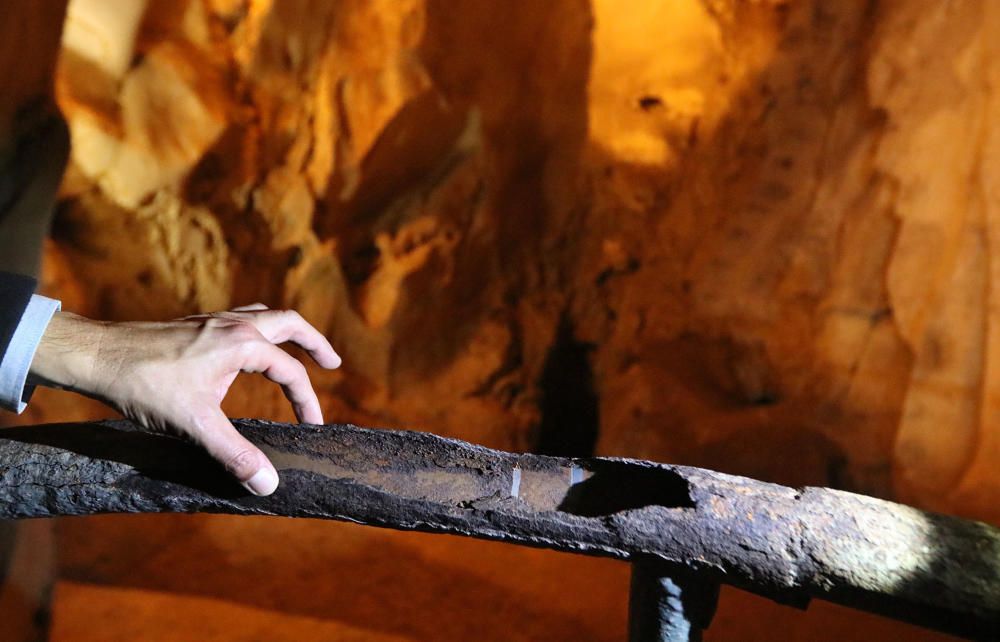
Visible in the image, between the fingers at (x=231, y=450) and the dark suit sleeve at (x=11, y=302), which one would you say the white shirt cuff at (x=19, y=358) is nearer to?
the dark suit sleeve at (x=11, y=302)

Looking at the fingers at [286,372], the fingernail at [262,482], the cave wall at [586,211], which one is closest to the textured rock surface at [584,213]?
the cave wall at [586,211]

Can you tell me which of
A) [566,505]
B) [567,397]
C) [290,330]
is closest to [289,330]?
[290,330]

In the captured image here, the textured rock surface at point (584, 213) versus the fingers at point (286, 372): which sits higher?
the textured rock surface at point (584, 213)

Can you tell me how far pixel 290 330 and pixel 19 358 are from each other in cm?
50

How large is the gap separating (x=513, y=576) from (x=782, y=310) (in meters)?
2.07

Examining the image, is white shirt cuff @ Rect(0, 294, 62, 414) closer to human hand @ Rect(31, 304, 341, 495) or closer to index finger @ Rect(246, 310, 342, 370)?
human hand @ Rect(31, 304, 341, 495)

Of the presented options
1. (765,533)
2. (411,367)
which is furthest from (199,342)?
(411,367)

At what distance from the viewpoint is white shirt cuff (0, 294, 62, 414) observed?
128 centimetres

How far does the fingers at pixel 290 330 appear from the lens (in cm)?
156

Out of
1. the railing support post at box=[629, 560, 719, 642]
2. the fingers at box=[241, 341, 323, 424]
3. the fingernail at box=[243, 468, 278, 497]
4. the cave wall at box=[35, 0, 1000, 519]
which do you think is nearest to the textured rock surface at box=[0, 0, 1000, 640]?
the cave wall at box=[35, 0, 1000, 519]

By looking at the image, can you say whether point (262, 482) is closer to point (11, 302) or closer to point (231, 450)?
point (231, 450)

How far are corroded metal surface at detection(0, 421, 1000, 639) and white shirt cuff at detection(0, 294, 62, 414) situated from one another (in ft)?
0.75

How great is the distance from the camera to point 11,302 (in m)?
1.29

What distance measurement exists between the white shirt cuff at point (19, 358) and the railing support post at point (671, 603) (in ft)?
3.83
